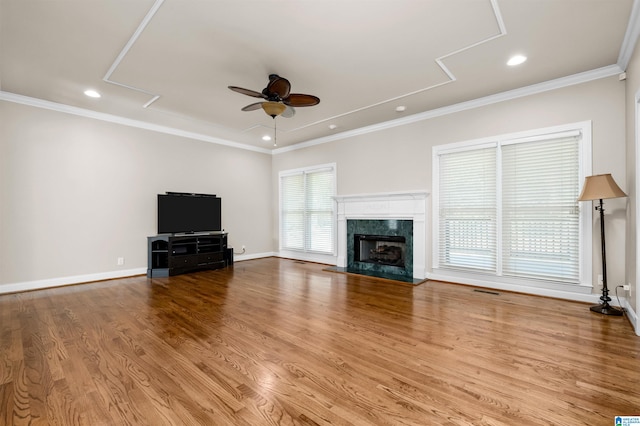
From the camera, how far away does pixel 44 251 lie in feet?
14.6

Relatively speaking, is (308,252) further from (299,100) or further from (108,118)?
(108,118)

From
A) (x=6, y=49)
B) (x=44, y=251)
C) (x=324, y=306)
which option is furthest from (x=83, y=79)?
(x=324, y=306)

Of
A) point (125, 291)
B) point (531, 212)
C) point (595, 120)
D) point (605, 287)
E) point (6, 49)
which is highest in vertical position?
point (6, 49)

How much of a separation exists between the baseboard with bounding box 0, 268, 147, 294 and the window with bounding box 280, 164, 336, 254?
3.32m

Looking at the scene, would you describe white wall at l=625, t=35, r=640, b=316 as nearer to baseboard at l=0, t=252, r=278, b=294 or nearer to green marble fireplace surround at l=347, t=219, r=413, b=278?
green marble fireplace surround at l=347, t=219, r=413, b=278

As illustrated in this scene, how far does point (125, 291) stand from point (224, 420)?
3.61 meters

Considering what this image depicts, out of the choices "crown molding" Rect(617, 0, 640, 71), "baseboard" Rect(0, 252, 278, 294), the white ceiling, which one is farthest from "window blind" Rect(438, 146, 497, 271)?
"baseboard" Rect(0, 252, 278, 294)

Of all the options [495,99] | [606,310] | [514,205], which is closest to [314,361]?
[606,310]

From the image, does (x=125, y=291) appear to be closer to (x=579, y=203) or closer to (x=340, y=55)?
(x=340, y=55)

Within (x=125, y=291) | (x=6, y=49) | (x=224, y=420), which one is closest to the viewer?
(x=224, y=420)

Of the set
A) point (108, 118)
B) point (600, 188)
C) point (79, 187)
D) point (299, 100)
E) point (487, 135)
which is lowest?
point (600, 188)

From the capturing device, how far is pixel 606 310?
10.5 ft

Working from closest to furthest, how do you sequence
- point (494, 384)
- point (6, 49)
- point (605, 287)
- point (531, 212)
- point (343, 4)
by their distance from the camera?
point (494, 384) < point (343, 4) < point (6, 49) < point (605, 287) < point (531, 212)

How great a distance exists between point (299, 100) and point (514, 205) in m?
3.34
